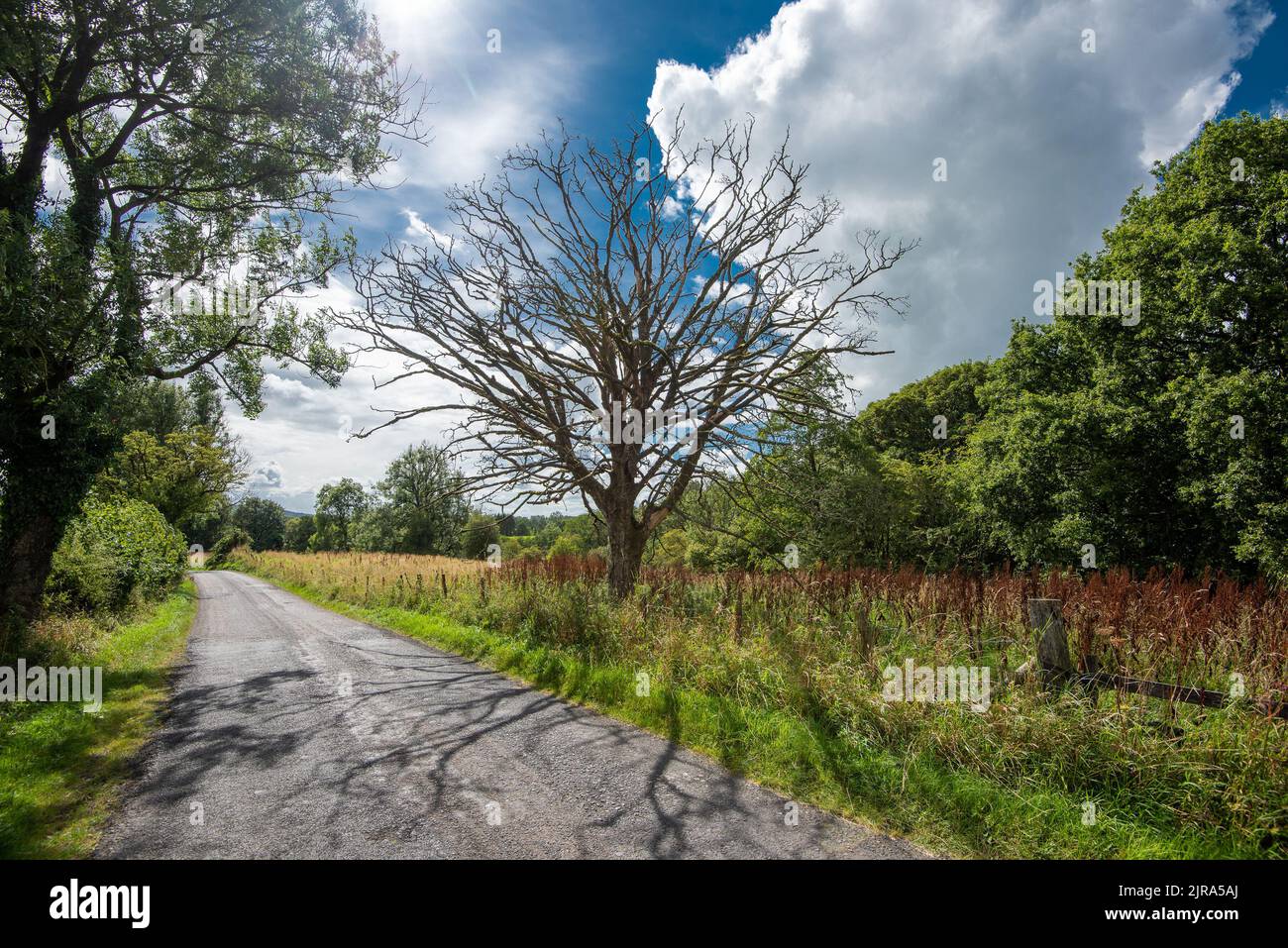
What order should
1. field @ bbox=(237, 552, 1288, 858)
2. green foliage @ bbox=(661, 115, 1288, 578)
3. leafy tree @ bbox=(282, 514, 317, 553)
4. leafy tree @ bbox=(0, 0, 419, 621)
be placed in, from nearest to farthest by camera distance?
field @ bbox=(237, 552, 1288, 858), leafy tree @ bbox=(0, 0, 419, 621), green foliage @ bbox=(661, 115, 1288, 578), leafy tree @ bbox=(282, 514, 317, 553)

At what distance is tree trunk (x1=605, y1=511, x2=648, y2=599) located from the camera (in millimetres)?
9852

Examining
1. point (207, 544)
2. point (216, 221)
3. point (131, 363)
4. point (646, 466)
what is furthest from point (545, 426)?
point (207, 544)

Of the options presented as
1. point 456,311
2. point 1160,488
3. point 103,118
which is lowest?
point 1160,488

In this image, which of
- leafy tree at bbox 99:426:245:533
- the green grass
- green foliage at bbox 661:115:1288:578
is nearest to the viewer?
the green grass

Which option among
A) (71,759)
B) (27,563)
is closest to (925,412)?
(71,759)

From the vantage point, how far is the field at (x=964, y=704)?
3.44 meters

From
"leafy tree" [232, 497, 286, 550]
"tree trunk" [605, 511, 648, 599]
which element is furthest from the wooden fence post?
"leafy tree" [232, 497, 286, 550]

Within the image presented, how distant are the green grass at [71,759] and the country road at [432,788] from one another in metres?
0.20

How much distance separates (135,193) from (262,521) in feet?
260

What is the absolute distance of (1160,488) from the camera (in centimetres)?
1620

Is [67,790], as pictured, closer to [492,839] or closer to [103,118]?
[492,839]

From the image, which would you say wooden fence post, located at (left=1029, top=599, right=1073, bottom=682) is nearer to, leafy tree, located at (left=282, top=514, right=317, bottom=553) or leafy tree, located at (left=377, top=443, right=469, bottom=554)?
→ leafy tree, located at (left=377, top=443, right=469, bottom=554)

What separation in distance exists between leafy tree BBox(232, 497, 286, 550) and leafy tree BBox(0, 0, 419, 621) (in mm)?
73465
